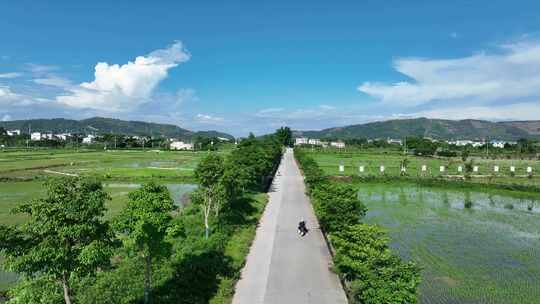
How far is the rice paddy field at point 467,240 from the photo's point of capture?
762 inches

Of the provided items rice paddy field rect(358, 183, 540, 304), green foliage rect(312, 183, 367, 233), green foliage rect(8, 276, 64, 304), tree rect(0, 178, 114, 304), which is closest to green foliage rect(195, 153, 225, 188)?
green foliage rect(312, 183, 367, 233)

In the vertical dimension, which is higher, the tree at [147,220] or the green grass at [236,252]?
the tree at [147,220]

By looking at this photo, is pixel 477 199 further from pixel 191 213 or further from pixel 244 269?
pixel 244 269

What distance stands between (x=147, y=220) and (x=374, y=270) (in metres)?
8.30

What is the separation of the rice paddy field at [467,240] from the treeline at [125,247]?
1069cm

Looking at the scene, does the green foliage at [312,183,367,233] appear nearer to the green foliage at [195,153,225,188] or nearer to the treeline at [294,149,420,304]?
the treeline at [294,149,420,304]

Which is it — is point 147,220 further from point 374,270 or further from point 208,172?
point 208,172

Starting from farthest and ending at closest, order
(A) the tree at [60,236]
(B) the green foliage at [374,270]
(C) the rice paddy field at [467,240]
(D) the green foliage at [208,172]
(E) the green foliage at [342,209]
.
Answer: (D) the green foliage at [208,172]
(E) the green foliage at [342,209]
(C) the rice paddy field at [467,240]
(B) the green foliage at [374,270]
(A) the tree at [60,236]

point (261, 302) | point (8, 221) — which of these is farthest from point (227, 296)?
point (8, 221)

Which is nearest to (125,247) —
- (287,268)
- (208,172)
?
(287,268)

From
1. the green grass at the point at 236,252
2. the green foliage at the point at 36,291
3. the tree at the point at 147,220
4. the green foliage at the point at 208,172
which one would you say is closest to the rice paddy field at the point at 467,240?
the green grass at the point at 236,252

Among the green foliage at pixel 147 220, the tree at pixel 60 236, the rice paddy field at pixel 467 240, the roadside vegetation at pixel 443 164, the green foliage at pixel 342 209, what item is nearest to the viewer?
the tree at pixel 60 236

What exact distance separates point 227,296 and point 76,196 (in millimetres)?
8474

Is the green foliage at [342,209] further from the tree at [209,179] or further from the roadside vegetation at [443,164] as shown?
the roadside vegetation at [443,164]
